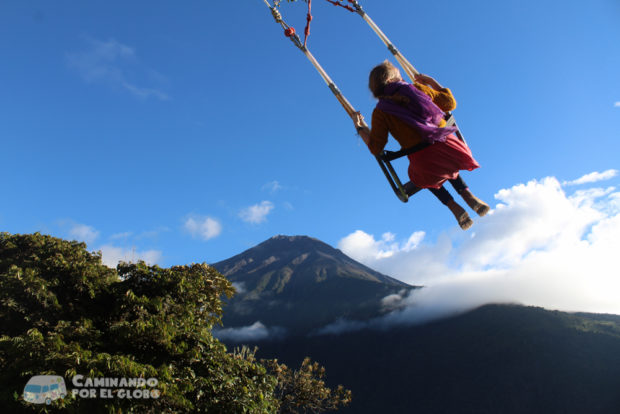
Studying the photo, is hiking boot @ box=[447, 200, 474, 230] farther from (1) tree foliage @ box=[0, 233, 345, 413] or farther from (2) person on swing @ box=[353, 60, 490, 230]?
(1) tree foliage @ box=[0, 233, 345, 413]

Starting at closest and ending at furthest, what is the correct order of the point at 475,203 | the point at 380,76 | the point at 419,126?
the point at 419,126
the point at 380,76
the point at 475,203

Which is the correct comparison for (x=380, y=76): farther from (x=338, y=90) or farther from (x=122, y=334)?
(x=122, y=334)

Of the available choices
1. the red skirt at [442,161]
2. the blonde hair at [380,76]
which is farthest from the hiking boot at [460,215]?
the blonde hair at [380,76]

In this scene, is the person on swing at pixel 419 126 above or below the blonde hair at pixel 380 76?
below

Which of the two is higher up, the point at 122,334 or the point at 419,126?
the point at 419,126

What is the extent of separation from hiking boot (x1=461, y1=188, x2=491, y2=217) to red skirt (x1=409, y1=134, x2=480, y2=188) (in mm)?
344

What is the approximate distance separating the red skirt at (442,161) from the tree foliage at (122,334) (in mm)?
7120

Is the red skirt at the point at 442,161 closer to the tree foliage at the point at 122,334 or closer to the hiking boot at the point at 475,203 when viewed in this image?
the hiking boot at the point at 475,203

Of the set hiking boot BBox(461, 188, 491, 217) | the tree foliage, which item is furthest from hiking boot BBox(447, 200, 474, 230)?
the tree foliage

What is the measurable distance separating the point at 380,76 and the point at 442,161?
3.11 feet

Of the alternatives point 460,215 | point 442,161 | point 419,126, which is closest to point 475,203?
point 460,215

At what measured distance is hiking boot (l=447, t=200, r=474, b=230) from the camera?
13.3 feet

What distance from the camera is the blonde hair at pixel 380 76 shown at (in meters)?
3.61

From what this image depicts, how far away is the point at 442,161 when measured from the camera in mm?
3639
